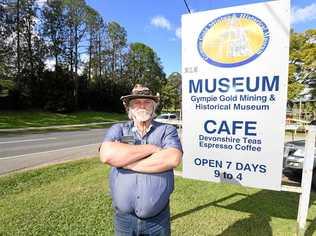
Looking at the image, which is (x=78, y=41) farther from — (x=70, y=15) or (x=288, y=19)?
(x=288, y=19)

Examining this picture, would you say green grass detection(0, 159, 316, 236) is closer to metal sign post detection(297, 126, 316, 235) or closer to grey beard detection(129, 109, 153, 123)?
metal sign post detection(297, 126, 316, 235)

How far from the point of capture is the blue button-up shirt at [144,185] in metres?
2.51

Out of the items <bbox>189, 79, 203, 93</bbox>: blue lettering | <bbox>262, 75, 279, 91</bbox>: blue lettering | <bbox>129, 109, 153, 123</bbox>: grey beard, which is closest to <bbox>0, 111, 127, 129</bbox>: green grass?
<bbox>189, 79, 203, 93</bbox>: blue lettering

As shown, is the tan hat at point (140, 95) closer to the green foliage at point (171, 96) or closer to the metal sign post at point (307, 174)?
the metal sign post at point (307, 174)

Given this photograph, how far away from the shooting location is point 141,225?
102 inches

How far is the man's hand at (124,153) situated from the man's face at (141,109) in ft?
0.85

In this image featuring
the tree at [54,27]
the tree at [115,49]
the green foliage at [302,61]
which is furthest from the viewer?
the tree at [115,49]

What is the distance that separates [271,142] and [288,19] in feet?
4.91

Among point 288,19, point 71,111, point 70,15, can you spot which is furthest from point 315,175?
point 70,15

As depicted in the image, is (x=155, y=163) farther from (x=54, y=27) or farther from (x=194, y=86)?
(x=54, y=27)

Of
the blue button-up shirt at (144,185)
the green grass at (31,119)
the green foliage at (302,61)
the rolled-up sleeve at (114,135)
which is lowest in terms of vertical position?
the green grass at (31,119)

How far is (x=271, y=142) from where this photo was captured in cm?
409

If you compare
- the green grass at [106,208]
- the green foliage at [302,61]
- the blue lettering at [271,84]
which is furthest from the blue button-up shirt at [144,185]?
the green foliage at [302,61]

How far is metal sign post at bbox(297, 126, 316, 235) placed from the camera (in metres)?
3.95
